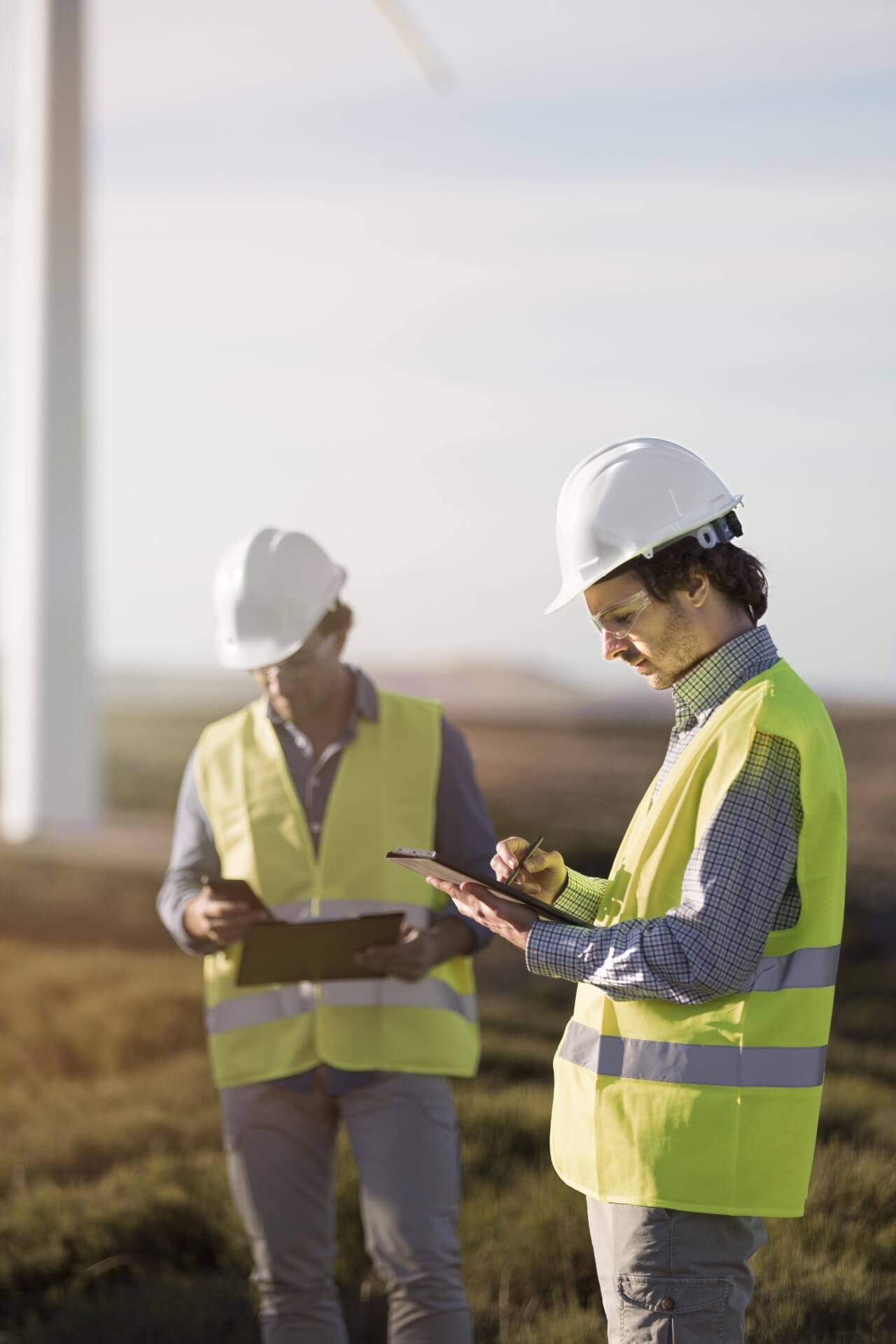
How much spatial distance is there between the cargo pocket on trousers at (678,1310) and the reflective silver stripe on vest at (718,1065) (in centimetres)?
34

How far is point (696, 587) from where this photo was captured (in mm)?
2678

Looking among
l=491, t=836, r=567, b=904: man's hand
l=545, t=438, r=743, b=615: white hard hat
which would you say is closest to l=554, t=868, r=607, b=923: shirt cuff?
l=491, t=836, r=567, b=904: man's hand

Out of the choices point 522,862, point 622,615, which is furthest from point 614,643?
point 522,862

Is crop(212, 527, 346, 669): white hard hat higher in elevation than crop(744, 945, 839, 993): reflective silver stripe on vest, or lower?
higher

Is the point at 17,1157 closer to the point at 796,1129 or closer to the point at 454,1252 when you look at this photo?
the point at 454,1252

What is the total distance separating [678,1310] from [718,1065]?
1.39ft

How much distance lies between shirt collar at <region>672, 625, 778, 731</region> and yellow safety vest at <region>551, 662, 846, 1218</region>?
54mm

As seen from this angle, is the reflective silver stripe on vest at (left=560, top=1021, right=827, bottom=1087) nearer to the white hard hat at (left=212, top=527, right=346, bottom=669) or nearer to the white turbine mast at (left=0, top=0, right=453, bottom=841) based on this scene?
the white hard hat at (left=212, top=527, right=346, bottom=669)

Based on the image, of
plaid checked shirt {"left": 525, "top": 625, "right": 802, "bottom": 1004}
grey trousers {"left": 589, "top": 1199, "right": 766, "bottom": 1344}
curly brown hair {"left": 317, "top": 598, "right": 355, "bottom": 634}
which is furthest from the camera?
curly brown hair {"left": 317, "top": 598, "right": 355, "bottom": 634}

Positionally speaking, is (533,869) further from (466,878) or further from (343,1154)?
(343,1154)

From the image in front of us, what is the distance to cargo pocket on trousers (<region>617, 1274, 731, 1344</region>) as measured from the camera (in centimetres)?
255

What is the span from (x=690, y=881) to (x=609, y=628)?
20.0 inches

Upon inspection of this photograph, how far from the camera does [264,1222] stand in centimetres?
393

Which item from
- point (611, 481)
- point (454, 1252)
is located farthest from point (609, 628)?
point (454, 1252)
